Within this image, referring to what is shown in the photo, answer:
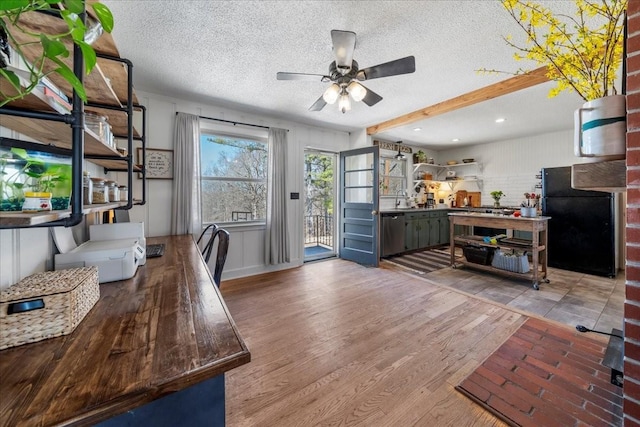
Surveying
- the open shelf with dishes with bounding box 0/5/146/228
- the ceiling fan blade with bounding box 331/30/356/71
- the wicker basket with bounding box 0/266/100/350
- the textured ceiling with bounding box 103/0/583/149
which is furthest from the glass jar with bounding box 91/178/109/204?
the ceiling fan blade with bounding box 331/30/356/71

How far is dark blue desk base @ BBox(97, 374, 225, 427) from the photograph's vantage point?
59 centimetres

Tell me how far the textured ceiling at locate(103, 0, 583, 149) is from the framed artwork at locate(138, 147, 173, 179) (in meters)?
0.71

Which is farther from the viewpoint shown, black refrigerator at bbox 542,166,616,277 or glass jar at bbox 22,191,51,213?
black refrigerator at bbox 542,166,616,277

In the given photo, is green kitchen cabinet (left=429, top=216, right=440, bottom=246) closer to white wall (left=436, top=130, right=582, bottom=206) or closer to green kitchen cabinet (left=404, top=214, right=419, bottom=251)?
green kitchen cabinet (left=404, top=214, right=419, bottom=251)

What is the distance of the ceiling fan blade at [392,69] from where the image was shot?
1.80m

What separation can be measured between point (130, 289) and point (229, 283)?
2337 millimetres

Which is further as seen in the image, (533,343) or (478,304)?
(478,304)

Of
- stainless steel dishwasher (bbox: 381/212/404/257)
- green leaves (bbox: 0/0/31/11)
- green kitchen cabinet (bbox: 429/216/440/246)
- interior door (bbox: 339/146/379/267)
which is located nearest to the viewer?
green leaves (bbox: 0/0/31/11)

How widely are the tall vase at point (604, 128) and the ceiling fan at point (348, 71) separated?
1.08 metres

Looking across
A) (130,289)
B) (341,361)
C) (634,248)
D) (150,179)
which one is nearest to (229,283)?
(150,179)

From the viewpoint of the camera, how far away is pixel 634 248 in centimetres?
94

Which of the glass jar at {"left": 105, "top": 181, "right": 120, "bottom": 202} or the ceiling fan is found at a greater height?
the ceiling fan

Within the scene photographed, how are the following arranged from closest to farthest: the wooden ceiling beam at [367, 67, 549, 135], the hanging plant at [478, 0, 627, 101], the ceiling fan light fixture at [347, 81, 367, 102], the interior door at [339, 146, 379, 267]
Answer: the hanging plant at [478, 0, 627, 101], the ceiling fan light fixture at [347, 81, 367, 102], the wooden ceiling beam at [367, 67, 549, 135], the interior door at [339, 146, 379, 267]

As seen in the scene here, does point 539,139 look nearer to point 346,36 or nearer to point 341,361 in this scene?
point 346,36
